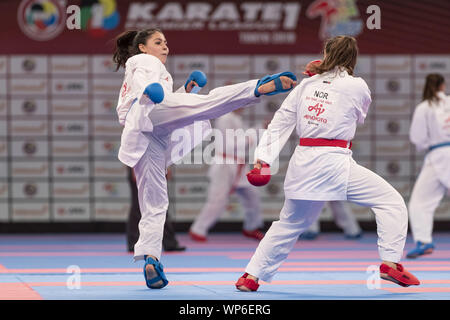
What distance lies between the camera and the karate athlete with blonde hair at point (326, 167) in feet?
19.1

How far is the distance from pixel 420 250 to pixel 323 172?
11.2ft

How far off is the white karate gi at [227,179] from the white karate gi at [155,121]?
179 inches

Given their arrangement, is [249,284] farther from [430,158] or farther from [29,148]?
[29,148]

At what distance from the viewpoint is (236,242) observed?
10.9 meters

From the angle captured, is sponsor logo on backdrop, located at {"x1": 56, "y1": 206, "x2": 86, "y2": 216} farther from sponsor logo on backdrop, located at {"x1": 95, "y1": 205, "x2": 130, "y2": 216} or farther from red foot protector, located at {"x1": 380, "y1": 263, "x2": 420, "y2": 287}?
red foot protector, located at {"x1": 380, "y1": 263, "x2": 420, "y2": 287}

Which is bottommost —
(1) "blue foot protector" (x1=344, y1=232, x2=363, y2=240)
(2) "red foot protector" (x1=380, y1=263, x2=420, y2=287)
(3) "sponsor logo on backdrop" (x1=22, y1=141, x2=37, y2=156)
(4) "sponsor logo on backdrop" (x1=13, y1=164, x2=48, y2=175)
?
(1) "blue foot protector" (x1=344, y1=232, x2=363, y2=240)

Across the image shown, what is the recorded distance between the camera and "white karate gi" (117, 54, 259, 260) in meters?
5.76

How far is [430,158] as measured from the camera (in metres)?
8.99

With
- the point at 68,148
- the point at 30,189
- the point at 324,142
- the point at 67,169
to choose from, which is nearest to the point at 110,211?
the point at 67,169

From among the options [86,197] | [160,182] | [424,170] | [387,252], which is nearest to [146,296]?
[160,182]

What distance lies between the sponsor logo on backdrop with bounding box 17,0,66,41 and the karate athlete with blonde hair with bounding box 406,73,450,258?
5.47 metres

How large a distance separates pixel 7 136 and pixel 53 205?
1189 mm

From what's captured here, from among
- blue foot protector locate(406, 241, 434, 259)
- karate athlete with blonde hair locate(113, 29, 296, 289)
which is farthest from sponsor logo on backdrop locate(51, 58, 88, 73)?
karate athlete with blonde hair locate(113, 29, 296, 289)

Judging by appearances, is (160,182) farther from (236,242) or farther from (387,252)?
(236,242)
